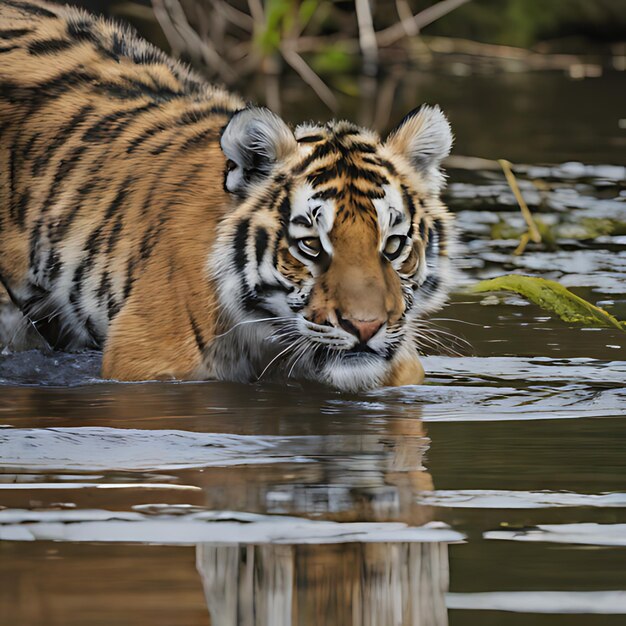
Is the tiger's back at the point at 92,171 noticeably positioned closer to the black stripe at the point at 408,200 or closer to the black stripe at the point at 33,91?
the black stripe at the point at 33,91

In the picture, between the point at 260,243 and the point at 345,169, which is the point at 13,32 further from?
the point at 345,169

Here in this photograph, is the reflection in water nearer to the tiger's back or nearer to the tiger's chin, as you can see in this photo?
the tiger's chin

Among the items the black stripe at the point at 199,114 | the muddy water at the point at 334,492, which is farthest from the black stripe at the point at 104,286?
the black stripe at the point at 199,114

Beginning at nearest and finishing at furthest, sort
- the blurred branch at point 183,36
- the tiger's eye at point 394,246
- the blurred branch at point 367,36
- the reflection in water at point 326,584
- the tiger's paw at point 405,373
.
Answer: the reflection in water at point 326,584, the tiger's eye at point 394,246, the tiger's paw at point 405,373, the blurred branch at point 183,36, the blurred branch at point 367,36

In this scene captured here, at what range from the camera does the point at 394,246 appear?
4.98 meters

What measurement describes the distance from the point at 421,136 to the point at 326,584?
274 cm

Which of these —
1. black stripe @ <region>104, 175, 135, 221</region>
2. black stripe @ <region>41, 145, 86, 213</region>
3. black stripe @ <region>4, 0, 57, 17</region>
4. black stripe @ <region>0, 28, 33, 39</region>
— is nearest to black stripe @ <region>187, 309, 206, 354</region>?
black stripe @ <region>104, 175, 135, 221</region>

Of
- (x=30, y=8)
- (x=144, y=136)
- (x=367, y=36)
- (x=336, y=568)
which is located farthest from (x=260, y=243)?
(x=367, y=36)

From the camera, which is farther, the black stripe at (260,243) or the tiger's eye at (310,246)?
the black stripe at (260,243)

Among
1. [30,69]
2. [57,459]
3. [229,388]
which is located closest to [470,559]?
[57,459]

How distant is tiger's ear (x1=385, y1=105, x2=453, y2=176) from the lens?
17.5ft

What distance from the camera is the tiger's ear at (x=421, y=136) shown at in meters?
5.32

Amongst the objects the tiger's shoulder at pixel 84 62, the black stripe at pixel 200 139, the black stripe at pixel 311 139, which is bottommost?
the black stripe at pixel 311 139

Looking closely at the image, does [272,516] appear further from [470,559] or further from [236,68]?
[236,68]
